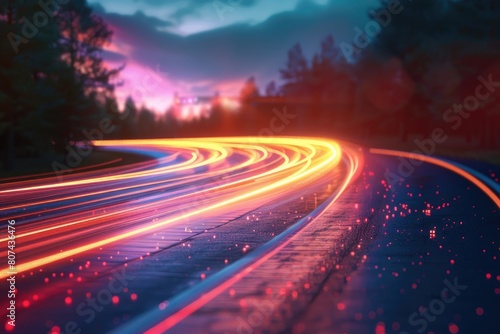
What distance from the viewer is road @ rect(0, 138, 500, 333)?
26.5 feet

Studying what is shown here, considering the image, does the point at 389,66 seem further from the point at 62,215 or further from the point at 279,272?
the point at 279,272

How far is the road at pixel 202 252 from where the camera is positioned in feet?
26.5

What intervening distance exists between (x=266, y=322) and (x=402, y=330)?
1300 millimetres

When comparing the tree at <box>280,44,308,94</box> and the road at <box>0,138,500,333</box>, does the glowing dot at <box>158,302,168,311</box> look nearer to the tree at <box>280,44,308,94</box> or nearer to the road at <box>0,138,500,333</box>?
the road at <box>0,138,500,333</box>

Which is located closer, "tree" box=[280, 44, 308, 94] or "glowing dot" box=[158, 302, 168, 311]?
"glowing dot" box=[158, 302, 168, 311]

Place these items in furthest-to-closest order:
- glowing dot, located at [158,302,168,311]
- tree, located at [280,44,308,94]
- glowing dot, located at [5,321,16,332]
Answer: tree, located at [280,44,308,94], glowing dot, located at [158,302,168,311], glowing dot, located at [5,321,16,332]

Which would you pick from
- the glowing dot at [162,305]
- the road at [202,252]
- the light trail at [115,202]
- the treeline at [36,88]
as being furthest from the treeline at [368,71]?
the glowing dot at [162,305]

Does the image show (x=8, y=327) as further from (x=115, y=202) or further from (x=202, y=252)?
(x=115, y=202)

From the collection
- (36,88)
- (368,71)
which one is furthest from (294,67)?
(36,88)

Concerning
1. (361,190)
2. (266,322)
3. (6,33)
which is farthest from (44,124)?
(266,322)

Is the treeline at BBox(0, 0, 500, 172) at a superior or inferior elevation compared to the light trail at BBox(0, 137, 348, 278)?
superior

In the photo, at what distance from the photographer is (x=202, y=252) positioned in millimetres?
12633

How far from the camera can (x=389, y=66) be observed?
71062 mm

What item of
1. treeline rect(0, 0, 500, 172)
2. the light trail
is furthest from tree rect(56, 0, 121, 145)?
the light trail
